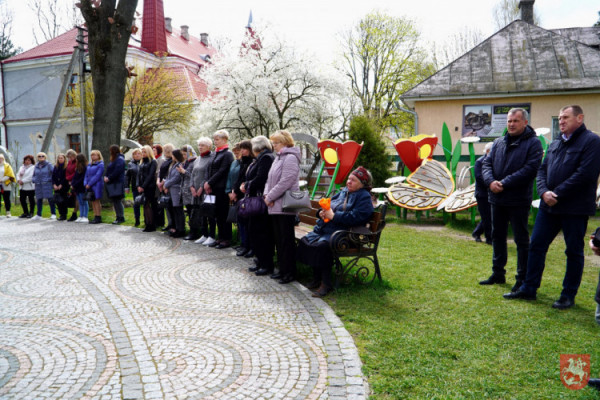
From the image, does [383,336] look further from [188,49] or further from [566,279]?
[188,49]

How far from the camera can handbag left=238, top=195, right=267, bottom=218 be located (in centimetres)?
616

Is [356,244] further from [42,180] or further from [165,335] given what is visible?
[42,180]

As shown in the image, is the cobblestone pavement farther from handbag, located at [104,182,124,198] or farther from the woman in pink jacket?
handbag, located at [104,182,124,198]

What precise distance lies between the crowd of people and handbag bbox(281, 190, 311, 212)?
0.24ft

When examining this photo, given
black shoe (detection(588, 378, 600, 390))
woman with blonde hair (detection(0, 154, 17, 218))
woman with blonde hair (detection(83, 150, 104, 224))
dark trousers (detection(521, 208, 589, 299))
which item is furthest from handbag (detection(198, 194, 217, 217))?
woman with blonde hair (detection(0, 154, 17, 218))

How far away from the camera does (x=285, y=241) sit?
19.3 ft

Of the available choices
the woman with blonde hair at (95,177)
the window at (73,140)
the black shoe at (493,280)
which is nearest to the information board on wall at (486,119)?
the black shoe at (493,280)

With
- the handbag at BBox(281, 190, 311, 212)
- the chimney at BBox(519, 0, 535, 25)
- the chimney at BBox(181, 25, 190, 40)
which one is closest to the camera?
the handbag at BBox(281, 190, 311, 212)

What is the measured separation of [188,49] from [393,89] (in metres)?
21.8

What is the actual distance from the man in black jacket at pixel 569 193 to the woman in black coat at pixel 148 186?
25.9 feet

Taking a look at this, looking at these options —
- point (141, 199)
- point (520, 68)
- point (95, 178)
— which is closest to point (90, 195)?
point (95, 178)

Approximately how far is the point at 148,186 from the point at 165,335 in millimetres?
6691

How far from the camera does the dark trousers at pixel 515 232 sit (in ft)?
17.4

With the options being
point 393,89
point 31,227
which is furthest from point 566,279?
point 393,89
